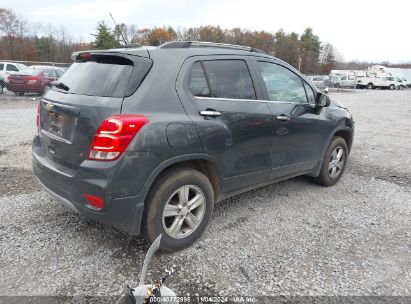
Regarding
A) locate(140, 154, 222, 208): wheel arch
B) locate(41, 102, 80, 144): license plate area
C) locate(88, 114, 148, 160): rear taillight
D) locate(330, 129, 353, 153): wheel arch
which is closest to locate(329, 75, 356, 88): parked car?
locate(330, 129, 353, 153): wheel arch

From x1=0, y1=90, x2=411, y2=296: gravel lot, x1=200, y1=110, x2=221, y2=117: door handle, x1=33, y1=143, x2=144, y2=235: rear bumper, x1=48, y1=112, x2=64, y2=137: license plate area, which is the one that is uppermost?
x1=200, y1=110, x2=221, y2=117: door handle

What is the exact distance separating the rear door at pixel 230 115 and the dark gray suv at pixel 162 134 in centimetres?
1

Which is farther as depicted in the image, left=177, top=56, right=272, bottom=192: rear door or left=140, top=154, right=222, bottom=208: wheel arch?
left=177, top=56, right=272, bottom=192: rear door

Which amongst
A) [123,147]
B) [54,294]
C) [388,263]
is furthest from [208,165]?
[388,263]

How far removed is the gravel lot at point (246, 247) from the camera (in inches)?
107

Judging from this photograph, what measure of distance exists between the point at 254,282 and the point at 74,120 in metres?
2.00

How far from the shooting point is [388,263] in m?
3.10

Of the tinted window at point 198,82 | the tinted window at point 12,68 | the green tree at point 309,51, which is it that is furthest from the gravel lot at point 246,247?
the green tree at point 309,51

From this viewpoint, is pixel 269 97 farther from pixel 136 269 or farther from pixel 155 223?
pixel 136 269

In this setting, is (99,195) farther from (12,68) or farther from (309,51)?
(309,51)

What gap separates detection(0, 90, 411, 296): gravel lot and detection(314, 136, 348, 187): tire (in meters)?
0.15

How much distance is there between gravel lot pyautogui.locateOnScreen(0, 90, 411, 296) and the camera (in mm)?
2715

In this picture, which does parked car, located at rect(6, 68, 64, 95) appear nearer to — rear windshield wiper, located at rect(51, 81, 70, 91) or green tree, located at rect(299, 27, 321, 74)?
rear windshield wiper, located at rect(51, 81, 70, 91)

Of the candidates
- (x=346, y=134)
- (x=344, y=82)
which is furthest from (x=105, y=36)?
(x=344, y=82)
